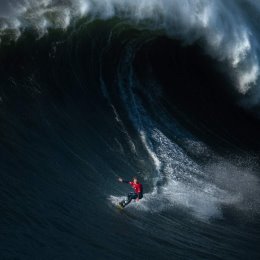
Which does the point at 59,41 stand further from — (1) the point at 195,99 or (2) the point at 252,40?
(2) the point at 252,40

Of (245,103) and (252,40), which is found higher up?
(252,40)

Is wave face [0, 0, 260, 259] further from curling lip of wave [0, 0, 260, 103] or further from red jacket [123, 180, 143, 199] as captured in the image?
red jacket [123, 180, 143, 199]

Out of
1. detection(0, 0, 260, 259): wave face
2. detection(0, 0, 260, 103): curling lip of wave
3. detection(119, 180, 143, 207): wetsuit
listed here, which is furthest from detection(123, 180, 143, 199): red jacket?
detection(0, 0, 260, 103): curling lip of wave

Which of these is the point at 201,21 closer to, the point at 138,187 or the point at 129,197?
the point at 138,187

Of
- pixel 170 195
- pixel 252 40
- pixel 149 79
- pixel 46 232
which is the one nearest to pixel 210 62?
pixel 252 40

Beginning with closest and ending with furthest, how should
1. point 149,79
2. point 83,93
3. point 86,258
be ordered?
point 86,258
point 83,93
point 149,79

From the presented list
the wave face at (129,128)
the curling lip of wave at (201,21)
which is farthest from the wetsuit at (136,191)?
the curling lip of wave at (201,21)
